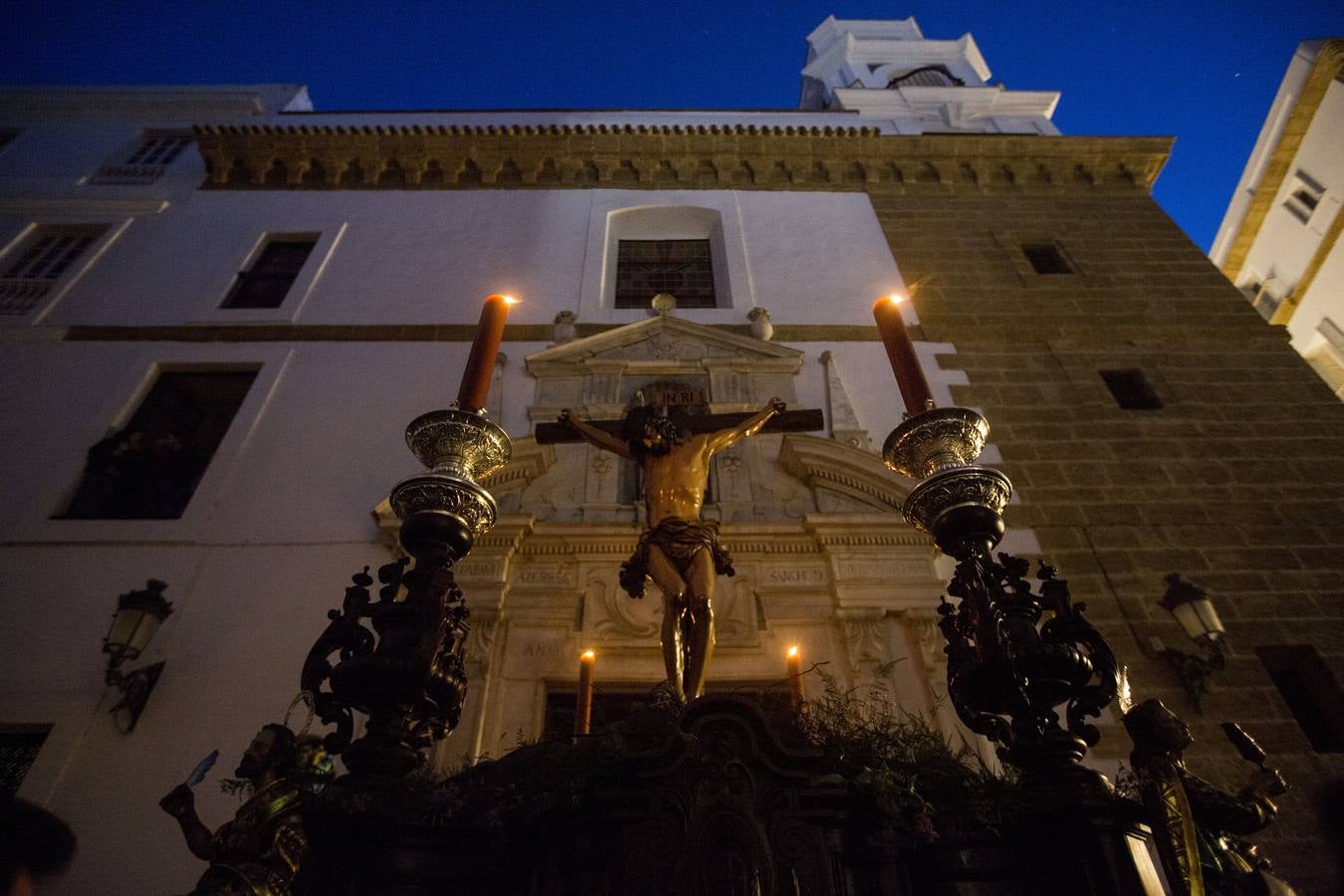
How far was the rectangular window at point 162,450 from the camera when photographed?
6812 mm

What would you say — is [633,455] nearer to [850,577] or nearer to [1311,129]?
[850,577]

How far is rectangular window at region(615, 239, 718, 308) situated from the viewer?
9.71 metres

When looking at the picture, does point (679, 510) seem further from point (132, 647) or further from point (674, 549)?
point (132, 647)

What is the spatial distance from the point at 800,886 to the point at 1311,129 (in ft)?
61.2

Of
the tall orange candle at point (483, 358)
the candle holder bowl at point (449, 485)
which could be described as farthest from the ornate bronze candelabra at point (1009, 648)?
the tall orange candle at point (483, 358)

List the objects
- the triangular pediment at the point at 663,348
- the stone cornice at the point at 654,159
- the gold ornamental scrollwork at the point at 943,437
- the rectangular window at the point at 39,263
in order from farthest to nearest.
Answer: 1. the stone cornice at the point at 654,159
2. the rectangular window at the point at 39,263
3. the triangular pediment at the point at 663,348
4. the gold ornamental scrollwork at the point at 943,437

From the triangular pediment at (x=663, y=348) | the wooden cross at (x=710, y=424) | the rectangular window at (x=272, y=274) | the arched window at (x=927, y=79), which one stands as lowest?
the wooden cross at (x=710, y=424)

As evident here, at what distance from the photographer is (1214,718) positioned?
5.36m

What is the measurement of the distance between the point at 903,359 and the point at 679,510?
1.40m

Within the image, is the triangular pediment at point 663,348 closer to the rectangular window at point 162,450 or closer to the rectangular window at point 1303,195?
the rectangular window at point 162,450

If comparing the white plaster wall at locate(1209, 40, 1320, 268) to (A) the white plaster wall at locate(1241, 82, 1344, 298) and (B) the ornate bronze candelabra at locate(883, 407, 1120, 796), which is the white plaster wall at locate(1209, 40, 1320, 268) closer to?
(A) the white plaster wall at locate(1241, 82, 1344, 298)

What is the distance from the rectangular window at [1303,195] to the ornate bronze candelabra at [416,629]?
1745cm

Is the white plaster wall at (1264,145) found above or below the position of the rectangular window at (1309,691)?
above

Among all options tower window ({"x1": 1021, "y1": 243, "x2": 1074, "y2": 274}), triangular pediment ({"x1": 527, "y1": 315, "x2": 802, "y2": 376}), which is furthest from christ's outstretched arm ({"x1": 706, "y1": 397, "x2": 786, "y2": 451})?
tower window ({"x1": 1021, "y1": 243, "x2": 1074, "y2": 274})
